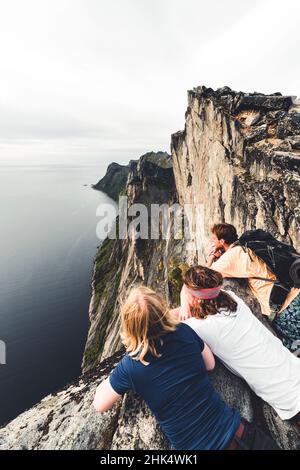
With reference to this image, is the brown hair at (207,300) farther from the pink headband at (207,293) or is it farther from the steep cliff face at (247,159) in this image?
the steep cliff face at (247,159)

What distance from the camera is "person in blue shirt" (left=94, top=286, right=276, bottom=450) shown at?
395 cm

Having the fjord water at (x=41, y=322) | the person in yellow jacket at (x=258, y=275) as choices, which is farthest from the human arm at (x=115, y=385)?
the fjord water at (x=41, y=322)

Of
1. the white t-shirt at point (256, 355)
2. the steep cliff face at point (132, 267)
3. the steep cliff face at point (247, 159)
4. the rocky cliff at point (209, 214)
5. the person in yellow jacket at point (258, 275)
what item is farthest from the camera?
the steep cliff face at point (132, 267)

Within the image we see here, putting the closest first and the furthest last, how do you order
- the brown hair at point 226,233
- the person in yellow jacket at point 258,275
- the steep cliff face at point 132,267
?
the person in yellow jacket at point 258,275 < the brown hair at point 226,233 < the steep cliff face at point 132,267

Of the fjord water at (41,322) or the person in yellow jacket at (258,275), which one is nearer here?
the person in yellow jacket at (258,275)

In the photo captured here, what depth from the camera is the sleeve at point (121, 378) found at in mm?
4137

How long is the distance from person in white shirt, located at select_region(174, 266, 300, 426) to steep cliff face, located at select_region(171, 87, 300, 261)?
11.9 meters

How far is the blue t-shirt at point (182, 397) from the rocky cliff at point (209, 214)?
125cm

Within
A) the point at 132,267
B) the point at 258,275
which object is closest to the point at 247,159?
the point at 258,275

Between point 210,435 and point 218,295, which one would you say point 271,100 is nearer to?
point 218,295

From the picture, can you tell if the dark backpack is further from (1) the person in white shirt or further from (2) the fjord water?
(2) the fjord water

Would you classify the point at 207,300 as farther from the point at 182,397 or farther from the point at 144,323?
the point at 182,397

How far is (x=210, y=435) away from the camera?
395 centimetres
